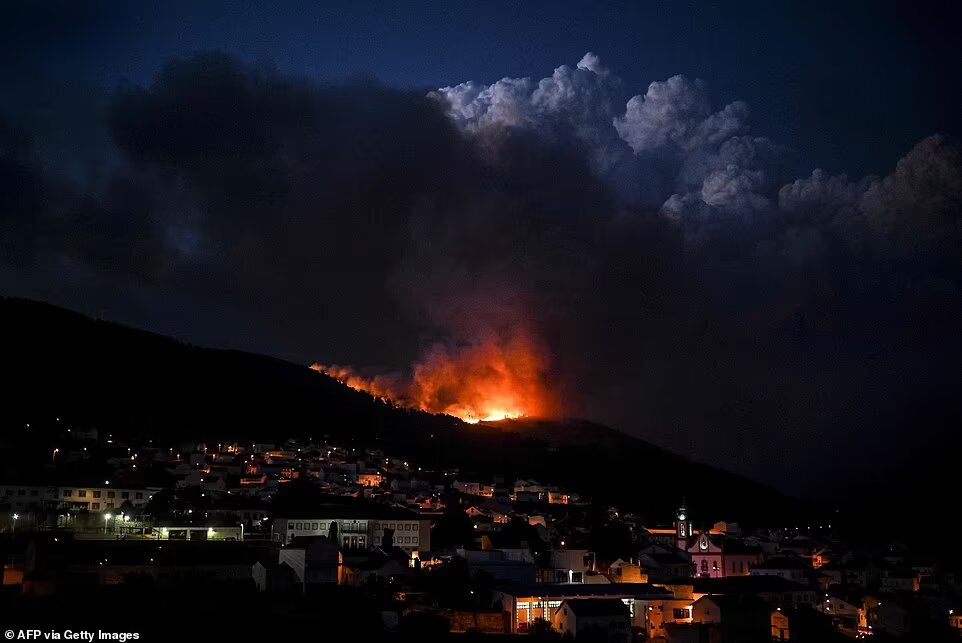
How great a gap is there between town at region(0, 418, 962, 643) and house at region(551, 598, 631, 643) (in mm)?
74

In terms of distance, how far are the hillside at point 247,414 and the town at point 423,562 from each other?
18210 millimetres

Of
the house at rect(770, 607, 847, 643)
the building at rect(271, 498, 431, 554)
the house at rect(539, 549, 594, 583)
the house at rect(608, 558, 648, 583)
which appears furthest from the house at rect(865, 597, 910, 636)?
the building at rect(271, 498, 431, 554)

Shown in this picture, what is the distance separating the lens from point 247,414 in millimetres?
116812

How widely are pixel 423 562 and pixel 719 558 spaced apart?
2386 cm

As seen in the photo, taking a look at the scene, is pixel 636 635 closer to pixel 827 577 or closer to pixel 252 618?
pixel 252 618

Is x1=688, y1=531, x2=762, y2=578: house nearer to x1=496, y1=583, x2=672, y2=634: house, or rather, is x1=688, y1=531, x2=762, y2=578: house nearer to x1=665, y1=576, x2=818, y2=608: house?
x1=665, y1=576, x2=818, y2=608: house

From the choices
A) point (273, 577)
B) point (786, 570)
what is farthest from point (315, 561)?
point (786, 570)

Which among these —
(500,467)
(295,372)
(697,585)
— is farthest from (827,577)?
(295,372)

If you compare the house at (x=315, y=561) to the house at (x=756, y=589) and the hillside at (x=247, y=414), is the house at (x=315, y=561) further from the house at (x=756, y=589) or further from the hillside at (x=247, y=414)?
the hillside at (x=247, y=414)

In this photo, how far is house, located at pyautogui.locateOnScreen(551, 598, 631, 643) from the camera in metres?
34.9

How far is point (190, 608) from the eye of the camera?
30688 millimetres

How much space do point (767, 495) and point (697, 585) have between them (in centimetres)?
10403

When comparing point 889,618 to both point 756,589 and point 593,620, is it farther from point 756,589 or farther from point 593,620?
point 593,620

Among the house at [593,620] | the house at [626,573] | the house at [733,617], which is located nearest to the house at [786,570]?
the house at [626,573]
